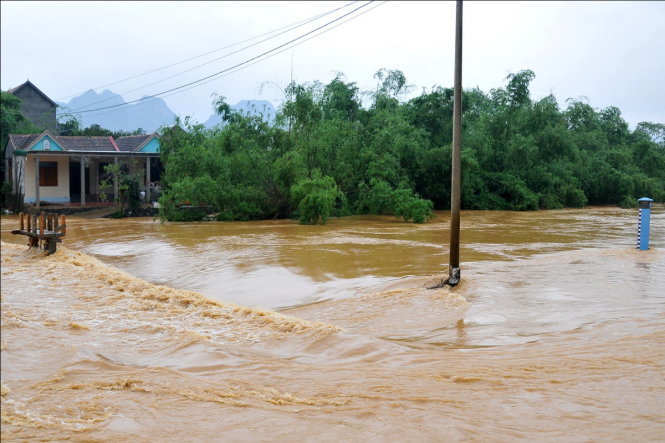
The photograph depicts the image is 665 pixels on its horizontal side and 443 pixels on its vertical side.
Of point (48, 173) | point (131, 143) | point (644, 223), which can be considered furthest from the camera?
point (131, 143)

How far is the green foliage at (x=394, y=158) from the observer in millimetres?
25141

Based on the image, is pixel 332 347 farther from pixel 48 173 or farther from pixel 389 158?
pixel 48 173

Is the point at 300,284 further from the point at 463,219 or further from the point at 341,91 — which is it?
the point at 341,91

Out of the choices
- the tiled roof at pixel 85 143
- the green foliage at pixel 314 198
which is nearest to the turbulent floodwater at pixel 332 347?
the green foliage at pixel 314 198

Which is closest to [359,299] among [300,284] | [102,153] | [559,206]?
[300,284]

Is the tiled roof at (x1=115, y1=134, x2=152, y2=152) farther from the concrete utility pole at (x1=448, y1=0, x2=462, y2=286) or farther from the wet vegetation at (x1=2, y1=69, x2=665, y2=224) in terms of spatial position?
the concrete utility pole at (x1=448, y1=0, x2=462, y2=286)

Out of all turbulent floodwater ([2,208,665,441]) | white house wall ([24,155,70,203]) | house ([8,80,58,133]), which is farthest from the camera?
house ([8,80,58,133])

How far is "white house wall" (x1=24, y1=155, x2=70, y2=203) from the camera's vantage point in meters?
26.1

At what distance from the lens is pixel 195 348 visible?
7227 millimetres

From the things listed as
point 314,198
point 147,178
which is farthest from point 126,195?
point 314,198

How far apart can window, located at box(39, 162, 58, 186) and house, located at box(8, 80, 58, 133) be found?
49.7 feet

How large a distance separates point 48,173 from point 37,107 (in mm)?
17900

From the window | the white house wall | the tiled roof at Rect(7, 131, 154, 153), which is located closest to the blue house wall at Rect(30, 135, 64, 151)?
the tiled roof at Rect(7, 131, 154, 153)

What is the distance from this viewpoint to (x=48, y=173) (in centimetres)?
2723
